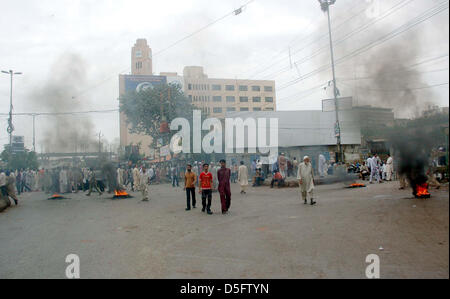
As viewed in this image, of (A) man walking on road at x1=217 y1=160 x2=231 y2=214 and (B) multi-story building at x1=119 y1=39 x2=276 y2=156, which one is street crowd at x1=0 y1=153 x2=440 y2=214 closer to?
(A) man walking on road at x1=217 y1=160 x2=231 y2=214

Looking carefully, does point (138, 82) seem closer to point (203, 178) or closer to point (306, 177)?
point (203, 178)

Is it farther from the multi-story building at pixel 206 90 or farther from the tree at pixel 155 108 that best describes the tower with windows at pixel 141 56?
the tree at pixel 155 108

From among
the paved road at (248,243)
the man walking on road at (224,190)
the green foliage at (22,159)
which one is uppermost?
the green foliage at (22,159)

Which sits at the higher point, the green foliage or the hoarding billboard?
the hoarding billboard

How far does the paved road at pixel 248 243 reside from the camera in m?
3.99

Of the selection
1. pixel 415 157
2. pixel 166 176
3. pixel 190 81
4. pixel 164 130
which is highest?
pixel 190 81

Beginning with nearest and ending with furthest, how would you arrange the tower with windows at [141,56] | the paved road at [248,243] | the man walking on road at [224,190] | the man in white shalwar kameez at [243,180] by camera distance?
the paved road at [248,243], the man walking on road at [224,190], the man in white shalwar kameez at [243,180], the tower with windows at [141,56]

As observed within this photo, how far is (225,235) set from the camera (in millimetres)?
6281

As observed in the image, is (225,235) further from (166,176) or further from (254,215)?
(166,176)

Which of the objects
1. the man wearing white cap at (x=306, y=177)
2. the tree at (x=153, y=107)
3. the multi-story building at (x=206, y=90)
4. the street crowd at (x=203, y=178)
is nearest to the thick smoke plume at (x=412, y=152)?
the street crowd at (x=203, y=178)

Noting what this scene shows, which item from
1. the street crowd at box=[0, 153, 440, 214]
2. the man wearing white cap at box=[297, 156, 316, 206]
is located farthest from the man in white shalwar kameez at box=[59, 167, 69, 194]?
the man wearing white cap at box=[297, 156, 316, 206]

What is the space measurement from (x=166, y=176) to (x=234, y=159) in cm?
626

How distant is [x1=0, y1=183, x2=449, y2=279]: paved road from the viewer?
3.99 m
